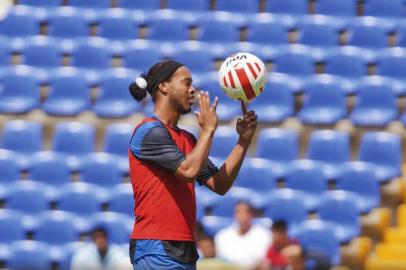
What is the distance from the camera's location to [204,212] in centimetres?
909

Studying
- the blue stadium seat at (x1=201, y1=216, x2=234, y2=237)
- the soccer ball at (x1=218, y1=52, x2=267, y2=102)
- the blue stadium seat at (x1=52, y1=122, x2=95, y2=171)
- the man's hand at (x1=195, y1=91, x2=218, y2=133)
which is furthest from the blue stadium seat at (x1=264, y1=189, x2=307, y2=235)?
the man's hand at (x1=195, y1=91, x2=218, y2=133)

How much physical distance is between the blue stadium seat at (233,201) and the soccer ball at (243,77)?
412 centimetres

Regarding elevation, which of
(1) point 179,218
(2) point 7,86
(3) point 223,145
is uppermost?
(2) point 7,86

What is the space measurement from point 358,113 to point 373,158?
678 millimetres

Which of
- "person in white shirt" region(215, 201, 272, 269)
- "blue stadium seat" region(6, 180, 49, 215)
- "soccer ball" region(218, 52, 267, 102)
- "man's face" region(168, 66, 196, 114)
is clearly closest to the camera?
"man's face" region(168, 66, 196, 114)

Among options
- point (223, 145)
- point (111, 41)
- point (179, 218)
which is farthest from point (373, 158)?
point (179, 218)

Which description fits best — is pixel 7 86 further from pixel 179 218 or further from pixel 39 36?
pixel 179 218

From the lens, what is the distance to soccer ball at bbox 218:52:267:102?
190 inches

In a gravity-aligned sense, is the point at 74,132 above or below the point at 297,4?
below

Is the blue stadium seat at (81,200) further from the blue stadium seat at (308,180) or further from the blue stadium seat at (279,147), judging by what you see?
the blue stadium seat at (308,180)

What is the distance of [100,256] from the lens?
8.27 metres

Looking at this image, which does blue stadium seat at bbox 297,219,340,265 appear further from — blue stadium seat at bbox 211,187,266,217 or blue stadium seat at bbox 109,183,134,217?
blue stadium seat at bbox 109,183,134,217

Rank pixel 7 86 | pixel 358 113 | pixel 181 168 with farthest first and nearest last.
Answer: pixel 7 86
pixel 358 113
pixel 181 168

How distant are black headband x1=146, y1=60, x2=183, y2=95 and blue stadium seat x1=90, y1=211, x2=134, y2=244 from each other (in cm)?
427
